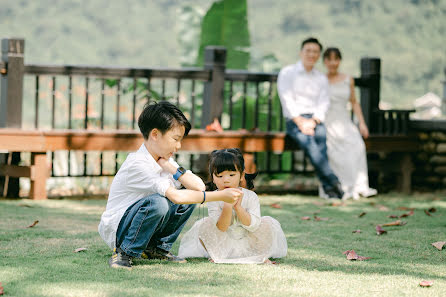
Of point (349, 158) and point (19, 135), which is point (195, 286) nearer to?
point (19, 135)

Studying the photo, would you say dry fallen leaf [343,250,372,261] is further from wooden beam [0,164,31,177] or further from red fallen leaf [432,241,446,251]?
wooden beam [0,164,31,177]

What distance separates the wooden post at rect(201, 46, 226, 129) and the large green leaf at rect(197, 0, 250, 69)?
234cm

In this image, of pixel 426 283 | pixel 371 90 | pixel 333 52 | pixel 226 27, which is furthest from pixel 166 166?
pixel 226 27

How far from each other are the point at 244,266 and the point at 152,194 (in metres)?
0.65

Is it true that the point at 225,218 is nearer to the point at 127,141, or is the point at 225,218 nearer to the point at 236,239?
the point at 236,239

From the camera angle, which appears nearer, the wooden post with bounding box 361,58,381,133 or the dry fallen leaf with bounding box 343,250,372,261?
the dry fallen leaf with bounding box 343,250,372,261

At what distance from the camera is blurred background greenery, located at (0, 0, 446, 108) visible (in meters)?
19.0

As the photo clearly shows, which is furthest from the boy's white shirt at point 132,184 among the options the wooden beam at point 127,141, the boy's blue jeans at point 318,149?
the boy's blue jeans at point 318,149

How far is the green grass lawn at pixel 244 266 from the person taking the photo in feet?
11.0

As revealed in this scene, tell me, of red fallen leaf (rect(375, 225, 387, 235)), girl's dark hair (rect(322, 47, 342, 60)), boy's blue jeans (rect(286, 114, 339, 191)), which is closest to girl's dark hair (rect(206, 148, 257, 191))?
red fallen leaf (rect(375, 225, 387, 235))

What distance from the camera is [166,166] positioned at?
3.88 metres

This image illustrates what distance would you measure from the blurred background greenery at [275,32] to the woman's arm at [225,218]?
14.8 meters

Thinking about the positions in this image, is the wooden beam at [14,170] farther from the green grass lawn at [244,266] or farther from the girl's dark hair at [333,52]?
the girl's dark hair at [333,52]

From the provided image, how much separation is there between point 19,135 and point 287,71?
283 centimetres
